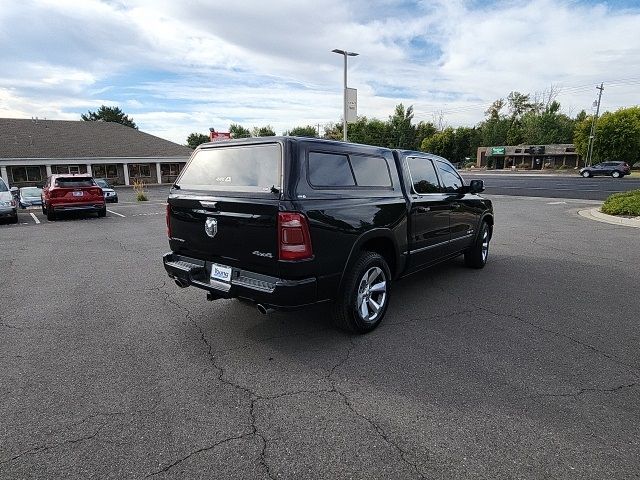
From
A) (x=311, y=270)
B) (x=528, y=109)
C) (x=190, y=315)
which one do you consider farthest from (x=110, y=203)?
(x=528, y=109)

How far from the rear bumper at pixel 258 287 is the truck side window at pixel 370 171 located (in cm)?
131

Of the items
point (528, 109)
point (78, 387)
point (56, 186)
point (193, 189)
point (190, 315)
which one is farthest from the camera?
point (528, 109)

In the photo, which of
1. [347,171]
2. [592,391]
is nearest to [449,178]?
[347,171]

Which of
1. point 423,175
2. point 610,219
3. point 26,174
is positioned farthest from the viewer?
point 26,174

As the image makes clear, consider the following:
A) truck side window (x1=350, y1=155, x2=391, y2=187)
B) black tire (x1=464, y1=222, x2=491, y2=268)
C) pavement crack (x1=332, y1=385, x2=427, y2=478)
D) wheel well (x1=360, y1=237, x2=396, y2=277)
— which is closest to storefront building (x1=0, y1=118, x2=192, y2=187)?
black tire (x1=464, y1=222, x2=491, y2=268)

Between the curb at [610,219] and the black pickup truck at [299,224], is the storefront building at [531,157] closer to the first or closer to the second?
the curb at [610,219]

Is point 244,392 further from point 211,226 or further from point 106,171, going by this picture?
point 106,171

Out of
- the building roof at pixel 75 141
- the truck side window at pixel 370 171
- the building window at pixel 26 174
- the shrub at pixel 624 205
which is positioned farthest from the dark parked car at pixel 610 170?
the building window at pixel 26 174

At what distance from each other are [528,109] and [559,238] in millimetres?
88373

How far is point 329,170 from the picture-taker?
151 inches

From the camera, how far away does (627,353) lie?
3697 mm

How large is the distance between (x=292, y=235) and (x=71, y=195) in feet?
43.3

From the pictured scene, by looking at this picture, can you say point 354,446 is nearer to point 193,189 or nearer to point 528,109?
point 193,189

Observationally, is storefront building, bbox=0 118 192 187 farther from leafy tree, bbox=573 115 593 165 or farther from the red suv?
leafy tree, bbox=573 115 593 165
